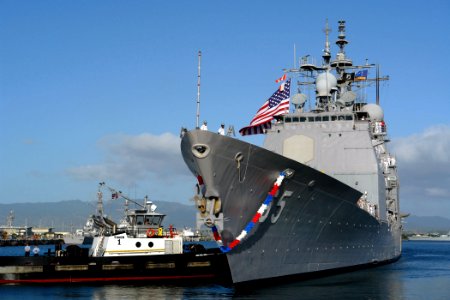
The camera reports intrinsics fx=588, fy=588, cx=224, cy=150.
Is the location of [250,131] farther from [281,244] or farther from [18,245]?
[18,245]

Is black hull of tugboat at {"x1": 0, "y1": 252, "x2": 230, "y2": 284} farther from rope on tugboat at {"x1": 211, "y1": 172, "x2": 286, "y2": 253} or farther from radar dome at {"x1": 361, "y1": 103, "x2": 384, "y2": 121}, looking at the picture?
radar dome at {"x1": 361, "y1": 103, "x2": 384, "y2": 121}

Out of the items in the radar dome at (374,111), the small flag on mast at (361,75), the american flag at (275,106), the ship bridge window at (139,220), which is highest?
the small flag on mast at (361,75)

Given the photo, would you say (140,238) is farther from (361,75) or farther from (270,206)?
(361,75)

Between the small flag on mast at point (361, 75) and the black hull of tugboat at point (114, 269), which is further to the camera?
the small flag on mast at point (361, 75)

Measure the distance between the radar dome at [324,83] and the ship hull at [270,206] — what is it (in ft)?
36.2

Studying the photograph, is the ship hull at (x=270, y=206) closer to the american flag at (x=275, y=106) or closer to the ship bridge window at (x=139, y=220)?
the american flag at (x=275, y=106)

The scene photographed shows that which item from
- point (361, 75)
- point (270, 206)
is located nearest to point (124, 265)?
point (270, 206)

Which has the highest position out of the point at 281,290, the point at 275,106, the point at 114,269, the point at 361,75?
the point at 361,75

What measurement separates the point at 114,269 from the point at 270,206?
10.3m

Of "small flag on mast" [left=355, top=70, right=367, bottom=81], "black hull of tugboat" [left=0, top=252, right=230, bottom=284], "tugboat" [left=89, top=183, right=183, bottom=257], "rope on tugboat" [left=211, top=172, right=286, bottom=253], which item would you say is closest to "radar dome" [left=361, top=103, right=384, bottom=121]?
"small flag on mast" [left=355, top=70, right=367, bottom=81]

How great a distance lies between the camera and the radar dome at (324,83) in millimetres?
35562

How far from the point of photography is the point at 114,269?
92.7ft

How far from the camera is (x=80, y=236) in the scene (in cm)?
11588

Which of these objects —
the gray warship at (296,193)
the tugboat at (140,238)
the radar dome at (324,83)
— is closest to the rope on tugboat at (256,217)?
the gray warship at (296,193)
